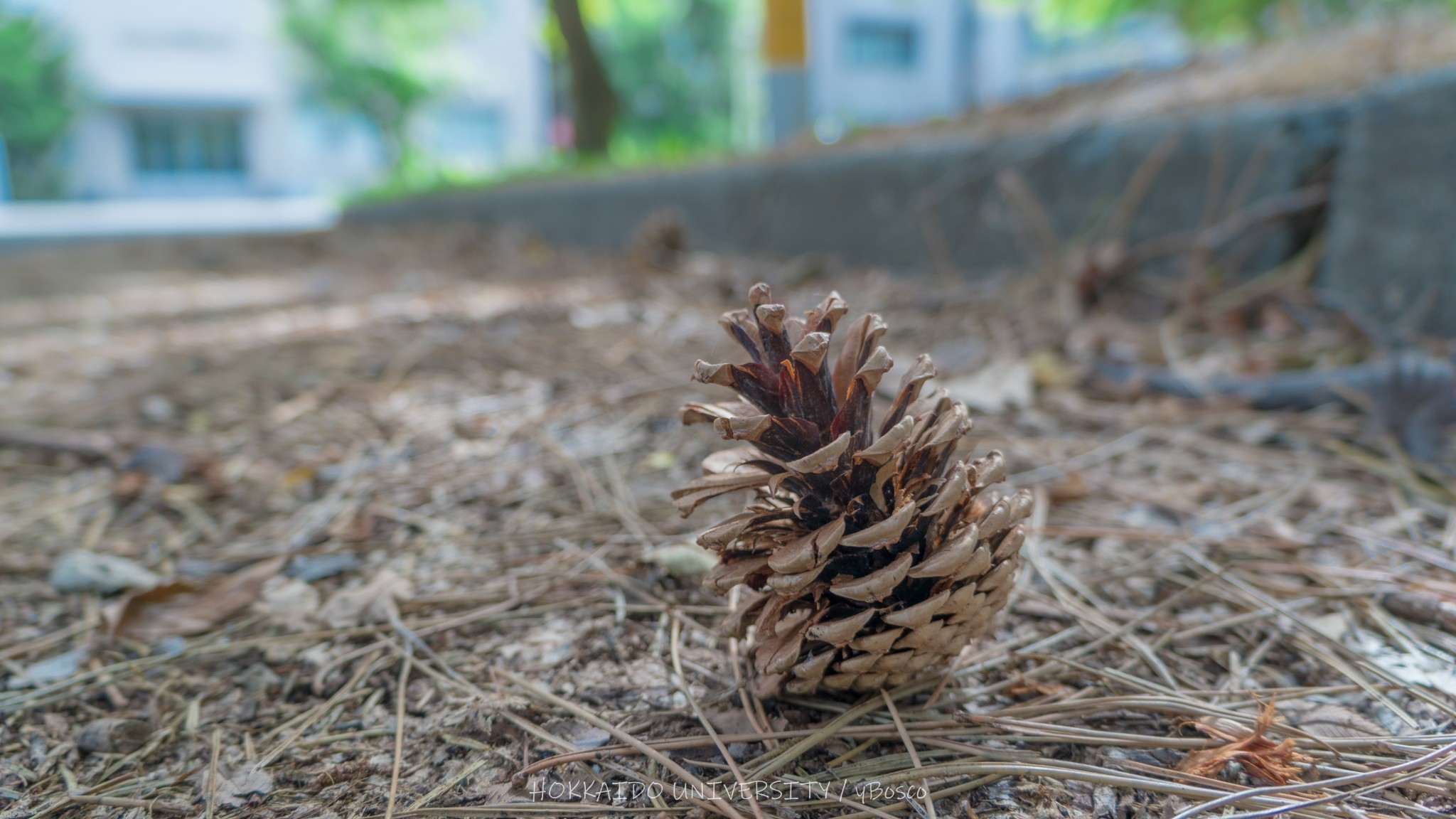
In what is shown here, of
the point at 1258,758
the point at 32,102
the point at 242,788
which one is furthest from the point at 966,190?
the point at 32,102

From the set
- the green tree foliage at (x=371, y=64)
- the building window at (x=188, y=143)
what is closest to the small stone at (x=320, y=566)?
the green tree foliage at (x=371, y=64)

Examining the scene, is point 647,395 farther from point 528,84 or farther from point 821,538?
point 528,84

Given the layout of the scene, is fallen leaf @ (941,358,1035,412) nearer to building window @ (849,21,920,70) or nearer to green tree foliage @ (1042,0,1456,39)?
green tree foliage @ (1042,0,1456,39)

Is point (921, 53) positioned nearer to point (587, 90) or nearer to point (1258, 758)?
point (587, 90)

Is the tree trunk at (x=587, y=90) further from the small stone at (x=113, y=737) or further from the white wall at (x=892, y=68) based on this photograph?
the white wall at (x=892, y=68)

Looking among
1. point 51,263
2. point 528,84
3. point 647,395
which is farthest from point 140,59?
point 647,395

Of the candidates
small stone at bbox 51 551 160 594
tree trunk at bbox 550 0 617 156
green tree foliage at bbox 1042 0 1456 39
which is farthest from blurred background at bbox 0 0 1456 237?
small stone at bbox 51 551 160 594
